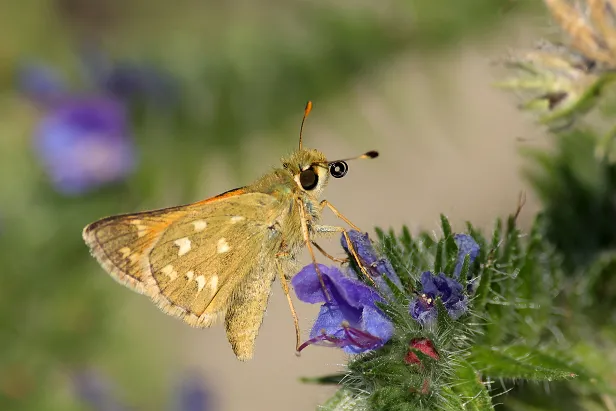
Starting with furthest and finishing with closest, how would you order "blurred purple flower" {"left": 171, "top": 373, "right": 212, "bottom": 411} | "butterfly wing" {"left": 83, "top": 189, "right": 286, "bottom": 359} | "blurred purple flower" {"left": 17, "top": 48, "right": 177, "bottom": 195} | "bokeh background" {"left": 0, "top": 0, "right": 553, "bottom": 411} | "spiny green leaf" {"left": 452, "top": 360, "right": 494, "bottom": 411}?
"blurred purple flower" {"left": 171, "top": 373, "right": 212, "bottom": 411}
"blurred purple flower" {"left": 17, "top": 48, "right": 177, "bottom": 195}
"bokeh background" {"left": 0, "top": 0, "right": 553, "bottom": 411}
"butterfly wing" {"left": 83, "top": 189, "right": 286, "bottom": 359}
"spiny green leaf" {"left": 452, "top": 360, "right": 494, "bottom": 411}

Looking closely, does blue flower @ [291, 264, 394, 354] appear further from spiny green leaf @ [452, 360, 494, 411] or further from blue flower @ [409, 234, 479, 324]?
spiny green leaf @ [452, 360, 494, 411]

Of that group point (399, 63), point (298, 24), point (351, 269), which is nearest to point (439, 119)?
point (399, 63)

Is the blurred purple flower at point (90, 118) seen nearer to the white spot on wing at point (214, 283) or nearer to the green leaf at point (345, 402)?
the white spot on wing at point (214, 283)

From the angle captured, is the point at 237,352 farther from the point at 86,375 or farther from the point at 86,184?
the point at 86,375

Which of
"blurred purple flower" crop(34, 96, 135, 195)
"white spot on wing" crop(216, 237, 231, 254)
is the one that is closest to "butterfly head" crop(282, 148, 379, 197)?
"white spot on wing" crop(216, 237, 231, 254)

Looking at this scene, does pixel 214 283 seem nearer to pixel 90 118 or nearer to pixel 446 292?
pixel 446 292

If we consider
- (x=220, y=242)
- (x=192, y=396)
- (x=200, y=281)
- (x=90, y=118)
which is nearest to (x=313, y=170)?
(x=220, y=242)
